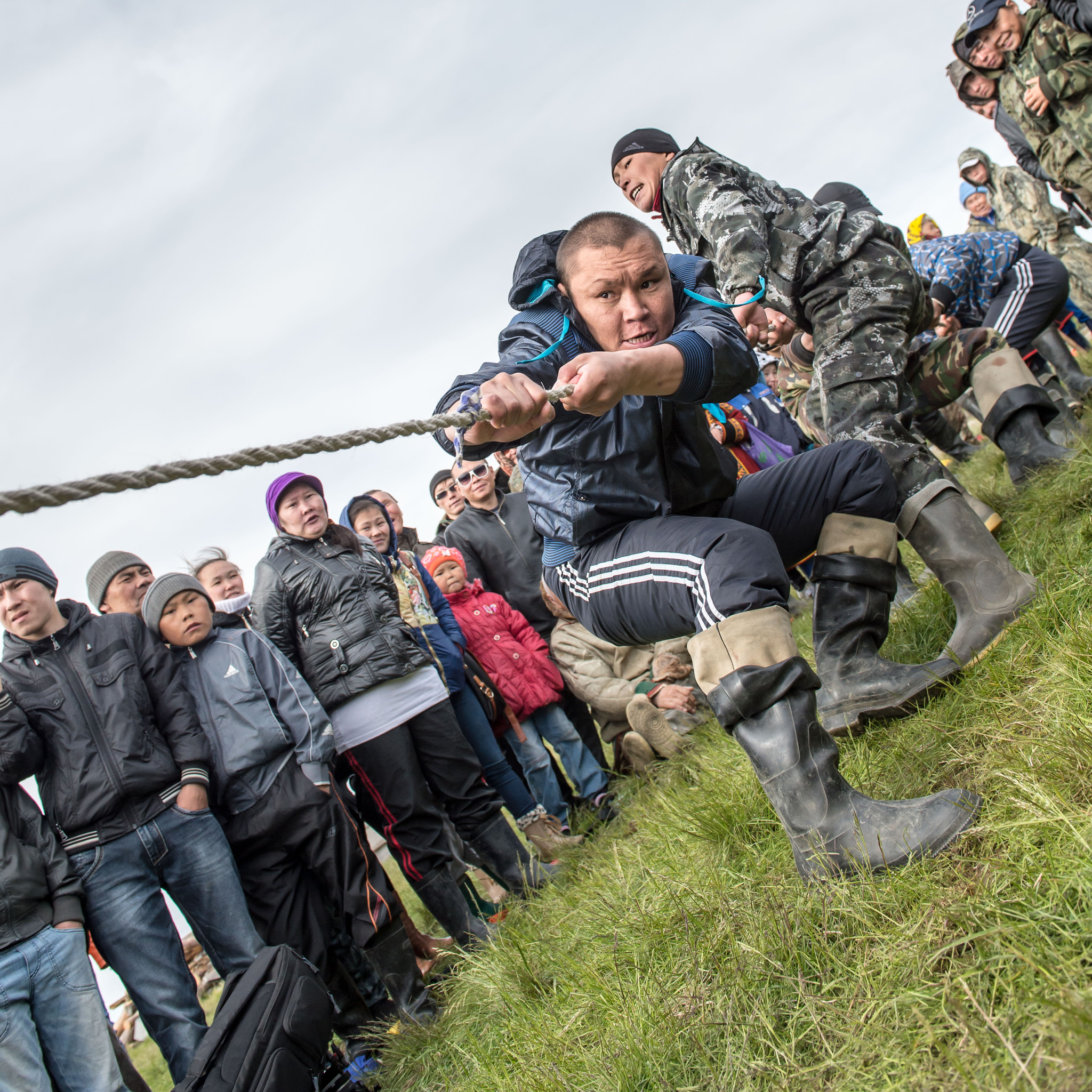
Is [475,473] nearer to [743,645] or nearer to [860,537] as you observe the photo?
[860,537]

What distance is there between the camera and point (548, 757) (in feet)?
16.3

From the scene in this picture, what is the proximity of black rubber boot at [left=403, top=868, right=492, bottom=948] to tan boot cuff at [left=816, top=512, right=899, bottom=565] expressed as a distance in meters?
2.38

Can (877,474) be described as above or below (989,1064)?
above

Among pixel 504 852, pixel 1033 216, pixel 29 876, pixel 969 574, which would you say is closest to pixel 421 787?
pixel 504 852

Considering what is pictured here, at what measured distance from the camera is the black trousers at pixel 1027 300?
5.11 metres

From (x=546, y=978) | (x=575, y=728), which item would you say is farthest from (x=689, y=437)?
(x=575, y=728)

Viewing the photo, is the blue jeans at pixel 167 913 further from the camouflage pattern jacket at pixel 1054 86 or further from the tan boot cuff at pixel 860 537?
the camouflage pattern jacket at pixel 1054 86

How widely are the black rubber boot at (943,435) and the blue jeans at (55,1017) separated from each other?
4754 millimetres

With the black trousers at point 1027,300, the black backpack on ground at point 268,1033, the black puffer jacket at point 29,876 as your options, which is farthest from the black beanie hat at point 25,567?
the black trousers at point 1027,300

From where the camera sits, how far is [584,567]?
2572mm

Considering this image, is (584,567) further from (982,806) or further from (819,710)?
(982,806)

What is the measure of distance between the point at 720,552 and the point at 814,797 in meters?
0.65

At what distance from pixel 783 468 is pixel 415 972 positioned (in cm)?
273

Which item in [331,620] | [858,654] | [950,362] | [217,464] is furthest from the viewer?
[950,362]
